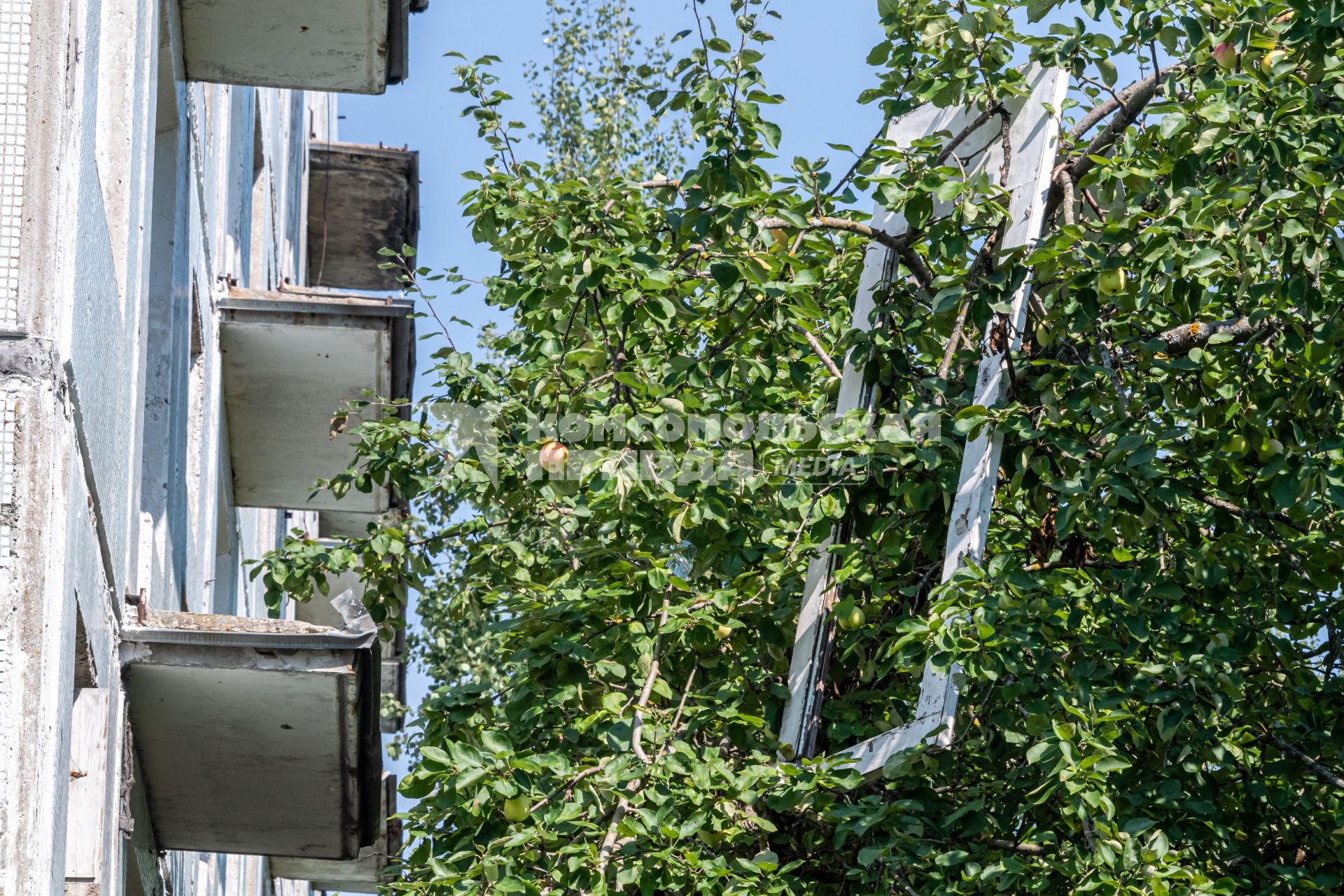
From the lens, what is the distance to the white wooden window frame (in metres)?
5.26

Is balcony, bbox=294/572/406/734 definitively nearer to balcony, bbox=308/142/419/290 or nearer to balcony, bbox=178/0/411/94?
balcony, bbox=308/142/419/290

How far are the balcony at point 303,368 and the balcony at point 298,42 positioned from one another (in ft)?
4.33

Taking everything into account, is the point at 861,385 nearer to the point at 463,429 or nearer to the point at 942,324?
the point at 942,324

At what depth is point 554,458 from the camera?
6.02 m

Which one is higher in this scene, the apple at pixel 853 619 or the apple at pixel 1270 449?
the apple at pixel 1270 449

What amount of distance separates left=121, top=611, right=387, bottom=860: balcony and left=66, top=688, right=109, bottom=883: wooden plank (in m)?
0.60

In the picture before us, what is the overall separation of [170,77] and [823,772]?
3602 millimetres

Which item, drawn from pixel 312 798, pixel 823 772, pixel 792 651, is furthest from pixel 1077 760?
pixel 312 798

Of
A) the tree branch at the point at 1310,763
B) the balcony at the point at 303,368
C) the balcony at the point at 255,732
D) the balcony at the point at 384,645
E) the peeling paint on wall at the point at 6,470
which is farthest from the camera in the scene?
the balcony at the point at 384,645

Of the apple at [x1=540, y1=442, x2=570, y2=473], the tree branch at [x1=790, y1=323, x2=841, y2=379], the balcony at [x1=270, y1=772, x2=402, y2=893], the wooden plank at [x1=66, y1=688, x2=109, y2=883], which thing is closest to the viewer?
the wooden plank at [x1=66, y1=688, x2=109, y2=883]

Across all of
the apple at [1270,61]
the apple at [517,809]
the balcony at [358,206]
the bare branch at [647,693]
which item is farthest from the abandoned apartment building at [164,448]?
the balcony at [358,206]

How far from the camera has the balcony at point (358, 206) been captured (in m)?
14.9

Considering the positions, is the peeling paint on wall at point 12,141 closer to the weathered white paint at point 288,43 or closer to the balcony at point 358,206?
the weathered white paint at point 288,43

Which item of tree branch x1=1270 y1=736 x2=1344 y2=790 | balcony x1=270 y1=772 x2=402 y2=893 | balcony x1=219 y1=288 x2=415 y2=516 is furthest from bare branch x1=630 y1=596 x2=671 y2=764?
balcony x1=270 y1=772 x2=402 y2=893
